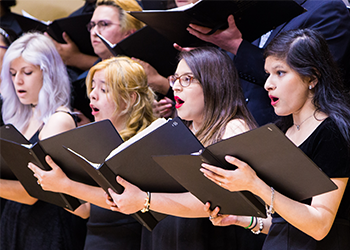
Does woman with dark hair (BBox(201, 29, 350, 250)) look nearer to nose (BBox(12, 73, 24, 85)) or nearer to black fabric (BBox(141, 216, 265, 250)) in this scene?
black fabric (BBox(141, 216, 265, 250))

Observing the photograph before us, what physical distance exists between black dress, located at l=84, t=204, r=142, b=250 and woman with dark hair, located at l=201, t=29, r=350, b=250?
649 mm

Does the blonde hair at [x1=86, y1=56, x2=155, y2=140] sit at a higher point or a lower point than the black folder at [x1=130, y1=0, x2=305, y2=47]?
lower

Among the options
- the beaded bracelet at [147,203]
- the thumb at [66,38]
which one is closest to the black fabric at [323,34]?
the beaded bracelet at [147,203]

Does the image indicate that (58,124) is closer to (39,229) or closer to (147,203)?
(39,229)

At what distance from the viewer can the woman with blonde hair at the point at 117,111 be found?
2176 millimetres

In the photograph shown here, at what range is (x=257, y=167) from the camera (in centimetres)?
135

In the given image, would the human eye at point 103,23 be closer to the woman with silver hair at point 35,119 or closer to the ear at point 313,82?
the woman with silver hair at point 35,119

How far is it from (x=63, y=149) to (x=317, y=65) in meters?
1.05

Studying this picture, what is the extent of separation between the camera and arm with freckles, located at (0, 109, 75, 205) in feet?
7.80

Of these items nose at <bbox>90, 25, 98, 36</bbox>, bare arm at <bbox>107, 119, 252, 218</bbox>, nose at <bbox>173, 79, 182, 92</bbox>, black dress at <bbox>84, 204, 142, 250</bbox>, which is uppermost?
nose at <bbox>173, 79, 182, 92</bbox>

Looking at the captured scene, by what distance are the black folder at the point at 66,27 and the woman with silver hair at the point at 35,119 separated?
0.75 ft

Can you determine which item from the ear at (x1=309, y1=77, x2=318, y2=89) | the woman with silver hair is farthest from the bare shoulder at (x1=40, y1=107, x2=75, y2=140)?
the ear at (x1=309, y1=77, x2=318, y2=89)

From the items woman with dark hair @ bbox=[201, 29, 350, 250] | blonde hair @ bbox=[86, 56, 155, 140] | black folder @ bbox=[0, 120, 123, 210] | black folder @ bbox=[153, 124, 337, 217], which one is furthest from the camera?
blonde hair @ bbox=[86, 56, 155, 140]

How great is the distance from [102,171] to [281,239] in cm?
68
